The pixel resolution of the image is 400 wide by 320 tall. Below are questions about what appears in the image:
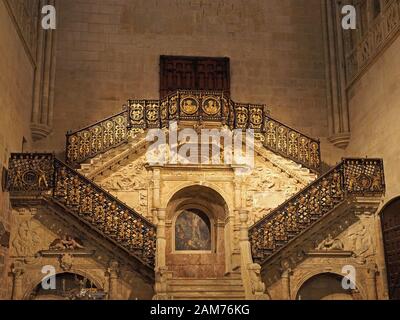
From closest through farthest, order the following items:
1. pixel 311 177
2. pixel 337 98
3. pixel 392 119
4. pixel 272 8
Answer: pixel 392 119 → pixel 311 177 → pixel 337 98 → pixel 272 8

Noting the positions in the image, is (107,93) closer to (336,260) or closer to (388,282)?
(336,260)

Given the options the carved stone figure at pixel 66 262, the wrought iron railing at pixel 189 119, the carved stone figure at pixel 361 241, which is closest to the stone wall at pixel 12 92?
the carved stone figure at pixel 66 262

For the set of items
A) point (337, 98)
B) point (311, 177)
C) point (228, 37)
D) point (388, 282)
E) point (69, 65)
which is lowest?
point (388, 282)

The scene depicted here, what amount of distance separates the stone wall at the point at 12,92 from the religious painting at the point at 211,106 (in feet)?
Result: 14.2

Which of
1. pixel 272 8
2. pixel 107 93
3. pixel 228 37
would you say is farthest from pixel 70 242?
pixel 272 8

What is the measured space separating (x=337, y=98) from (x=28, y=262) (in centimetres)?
934

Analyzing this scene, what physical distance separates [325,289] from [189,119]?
199 inches

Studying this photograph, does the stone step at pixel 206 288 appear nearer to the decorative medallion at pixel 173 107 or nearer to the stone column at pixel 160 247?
the stone column at pixel 160 247

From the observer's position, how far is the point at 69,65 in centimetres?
1582

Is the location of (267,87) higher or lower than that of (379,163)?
higher

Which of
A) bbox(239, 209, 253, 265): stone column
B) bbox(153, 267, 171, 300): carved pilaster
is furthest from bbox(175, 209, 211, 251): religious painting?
bbox(153, 267, 171, 300): carved pilaster

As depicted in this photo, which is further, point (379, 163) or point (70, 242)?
point (379, 163)

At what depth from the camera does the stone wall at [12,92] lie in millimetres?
11352

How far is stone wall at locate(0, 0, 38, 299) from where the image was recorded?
11352 millimetres
